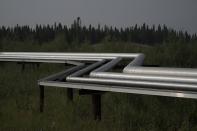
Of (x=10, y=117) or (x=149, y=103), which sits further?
(x=149, y=103)

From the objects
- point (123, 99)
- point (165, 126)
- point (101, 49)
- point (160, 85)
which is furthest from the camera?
point (101, 49)

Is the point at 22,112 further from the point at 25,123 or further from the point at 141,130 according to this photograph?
the point at 141,130

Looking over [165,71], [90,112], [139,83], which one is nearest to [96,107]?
[90,112]

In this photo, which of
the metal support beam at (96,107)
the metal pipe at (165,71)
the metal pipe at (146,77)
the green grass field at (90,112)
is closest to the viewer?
the metal pipe at (146,77)

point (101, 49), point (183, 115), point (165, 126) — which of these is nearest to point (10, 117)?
point (165, 126)

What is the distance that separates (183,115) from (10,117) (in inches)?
173

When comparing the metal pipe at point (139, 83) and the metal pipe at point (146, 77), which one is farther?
the metal pipe at point (146, 77)

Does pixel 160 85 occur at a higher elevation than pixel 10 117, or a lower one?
higher

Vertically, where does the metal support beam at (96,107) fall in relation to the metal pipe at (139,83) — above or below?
below

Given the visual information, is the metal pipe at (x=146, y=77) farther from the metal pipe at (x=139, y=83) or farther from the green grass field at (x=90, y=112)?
the green grass field at (x=90, y=112)

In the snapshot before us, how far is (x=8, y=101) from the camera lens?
388 inches

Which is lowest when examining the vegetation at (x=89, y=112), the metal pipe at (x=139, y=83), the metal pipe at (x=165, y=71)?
the vegetation at (x=89, y=112)

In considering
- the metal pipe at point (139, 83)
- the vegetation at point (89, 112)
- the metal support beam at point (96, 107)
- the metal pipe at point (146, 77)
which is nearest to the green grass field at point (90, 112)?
the vegetation at point (89, 112)

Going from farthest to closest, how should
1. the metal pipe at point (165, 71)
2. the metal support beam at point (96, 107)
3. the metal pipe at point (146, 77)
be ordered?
the metal support beam at point (96, 107), the metal pipe at point (165, 71), the metal pipe at point (146, 77)
